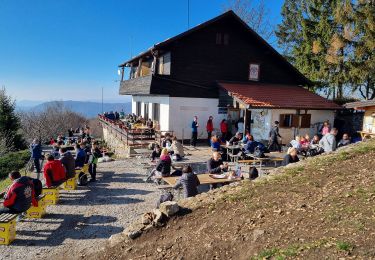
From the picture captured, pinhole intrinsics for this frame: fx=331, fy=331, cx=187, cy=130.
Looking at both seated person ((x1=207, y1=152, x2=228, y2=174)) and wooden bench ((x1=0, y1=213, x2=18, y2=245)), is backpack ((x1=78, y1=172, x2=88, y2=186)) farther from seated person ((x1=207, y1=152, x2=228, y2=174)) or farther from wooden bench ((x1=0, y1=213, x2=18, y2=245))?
seated person ((x1=207, y1=152, x2=228, y2=174))

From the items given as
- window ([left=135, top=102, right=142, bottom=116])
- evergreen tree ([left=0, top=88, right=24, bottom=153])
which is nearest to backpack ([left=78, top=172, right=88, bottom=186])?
window ([left=135, top=102, right=142, bottom=116])

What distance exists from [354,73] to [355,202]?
78.0ft

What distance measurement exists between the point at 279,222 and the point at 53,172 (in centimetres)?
731

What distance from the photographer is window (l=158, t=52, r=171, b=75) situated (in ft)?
66.7

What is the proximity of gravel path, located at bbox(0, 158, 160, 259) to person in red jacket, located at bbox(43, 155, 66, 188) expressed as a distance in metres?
0.68

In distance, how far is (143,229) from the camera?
6531 millimetres

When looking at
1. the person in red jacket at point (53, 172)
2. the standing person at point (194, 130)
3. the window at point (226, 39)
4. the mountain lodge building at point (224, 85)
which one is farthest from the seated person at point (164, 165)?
the window at point (226, 39)

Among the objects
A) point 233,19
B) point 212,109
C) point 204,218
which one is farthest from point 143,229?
point 233,19

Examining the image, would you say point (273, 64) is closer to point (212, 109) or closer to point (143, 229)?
point (212, 109)

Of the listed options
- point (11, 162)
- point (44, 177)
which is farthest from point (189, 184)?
point (11, 162)

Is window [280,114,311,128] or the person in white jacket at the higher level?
window [280,114,311,128]

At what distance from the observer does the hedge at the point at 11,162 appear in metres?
25.8

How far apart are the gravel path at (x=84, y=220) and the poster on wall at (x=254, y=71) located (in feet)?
40.6

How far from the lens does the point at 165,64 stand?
21141mm
